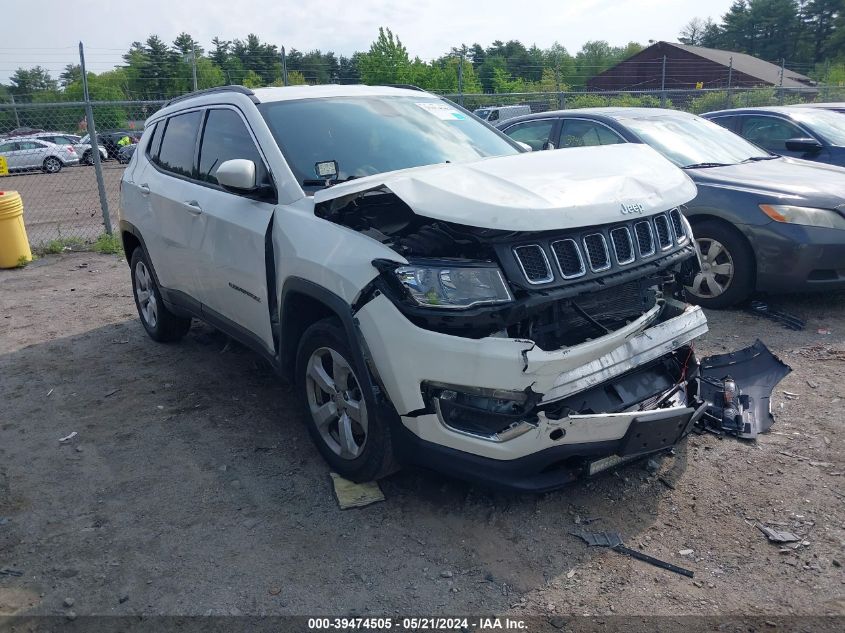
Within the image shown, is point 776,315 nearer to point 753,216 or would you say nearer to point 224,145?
point 753,216

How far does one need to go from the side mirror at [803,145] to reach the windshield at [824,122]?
23cm

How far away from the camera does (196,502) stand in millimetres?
3586

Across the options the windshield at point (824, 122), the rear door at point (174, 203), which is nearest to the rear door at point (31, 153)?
the rear door at point (174, 203)

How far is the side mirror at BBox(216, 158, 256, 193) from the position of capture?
12.1 feet

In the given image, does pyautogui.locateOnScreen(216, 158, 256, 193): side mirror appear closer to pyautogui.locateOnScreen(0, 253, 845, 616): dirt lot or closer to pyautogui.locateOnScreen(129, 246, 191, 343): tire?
pyautogui.locateOnScreen(0, 253, 845, 616): dirt lot

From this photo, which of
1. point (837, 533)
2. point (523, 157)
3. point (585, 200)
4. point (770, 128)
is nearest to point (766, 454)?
point (837, 533)

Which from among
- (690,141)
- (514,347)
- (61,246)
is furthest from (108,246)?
(514,347)

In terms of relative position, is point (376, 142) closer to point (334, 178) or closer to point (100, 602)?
point (334, 178)

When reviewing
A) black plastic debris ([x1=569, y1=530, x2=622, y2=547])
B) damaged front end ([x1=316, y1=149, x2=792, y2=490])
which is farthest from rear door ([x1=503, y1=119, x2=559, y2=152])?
black plastic debris ([x1=569, y1=530, x2=622, y2=547])

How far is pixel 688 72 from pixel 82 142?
38.6 m

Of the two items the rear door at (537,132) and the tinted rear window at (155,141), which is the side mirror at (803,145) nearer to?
the rear door at (537,132)

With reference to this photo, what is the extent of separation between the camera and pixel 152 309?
19.9 ft

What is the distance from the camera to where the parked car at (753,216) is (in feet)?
18.4

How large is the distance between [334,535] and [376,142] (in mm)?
2203
